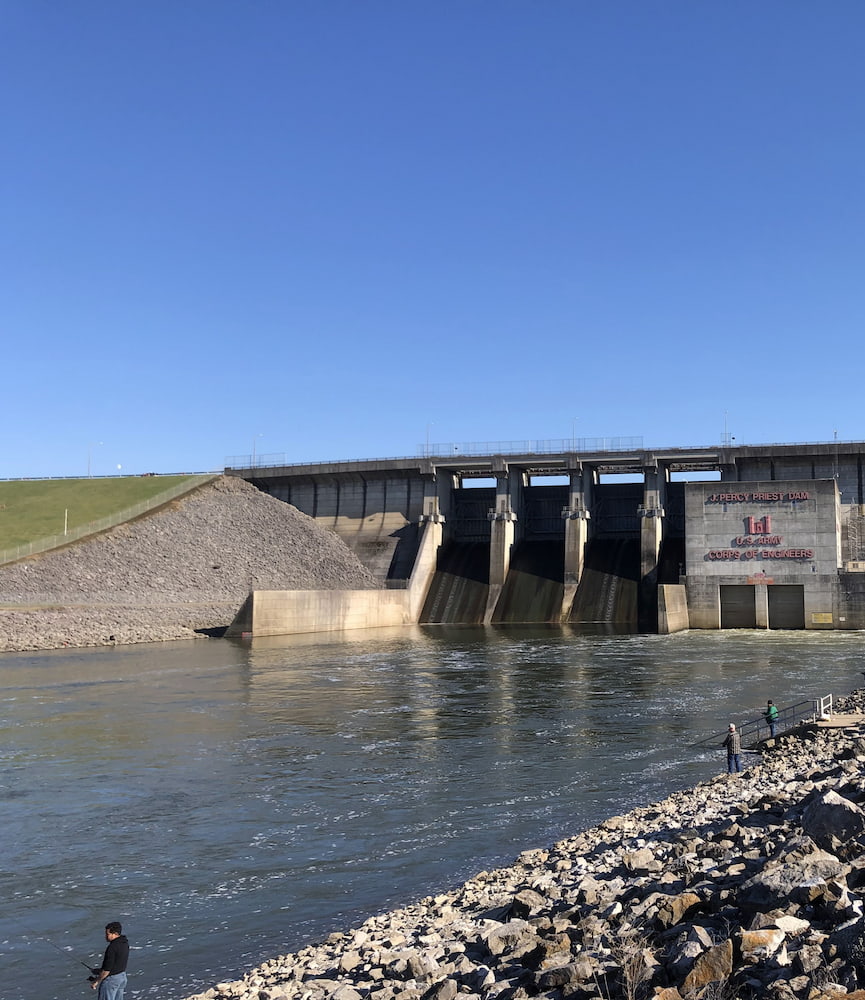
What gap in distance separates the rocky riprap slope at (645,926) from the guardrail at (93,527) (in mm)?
60725

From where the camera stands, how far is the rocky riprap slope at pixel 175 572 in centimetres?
5912

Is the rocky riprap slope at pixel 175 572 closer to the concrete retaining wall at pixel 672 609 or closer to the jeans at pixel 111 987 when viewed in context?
the concrete retaining wall at pixel 672 609

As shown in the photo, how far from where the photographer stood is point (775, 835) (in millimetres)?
12898

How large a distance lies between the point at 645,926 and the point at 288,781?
14.4 meters

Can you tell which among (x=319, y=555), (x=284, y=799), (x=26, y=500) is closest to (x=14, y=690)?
(x=284, y=799)

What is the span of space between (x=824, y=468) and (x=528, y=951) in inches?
2880

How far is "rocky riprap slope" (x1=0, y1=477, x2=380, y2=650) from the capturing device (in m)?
59.1

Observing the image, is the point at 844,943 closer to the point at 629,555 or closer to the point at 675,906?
the point at 675,906

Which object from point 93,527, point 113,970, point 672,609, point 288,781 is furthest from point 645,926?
point 93,527

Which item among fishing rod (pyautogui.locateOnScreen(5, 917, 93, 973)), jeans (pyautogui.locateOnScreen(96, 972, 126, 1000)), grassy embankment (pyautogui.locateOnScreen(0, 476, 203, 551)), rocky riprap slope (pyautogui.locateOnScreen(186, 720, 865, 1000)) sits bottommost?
fishing rod (pyautogui.locateOnScreen(5, 917, 93, 973))

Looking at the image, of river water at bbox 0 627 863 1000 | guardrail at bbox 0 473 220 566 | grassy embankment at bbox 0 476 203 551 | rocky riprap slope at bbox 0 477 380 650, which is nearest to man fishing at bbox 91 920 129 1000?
river water at bbox 0 627 863 1000

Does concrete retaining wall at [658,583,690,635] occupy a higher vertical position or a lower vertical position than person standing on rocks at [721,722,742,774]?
higher

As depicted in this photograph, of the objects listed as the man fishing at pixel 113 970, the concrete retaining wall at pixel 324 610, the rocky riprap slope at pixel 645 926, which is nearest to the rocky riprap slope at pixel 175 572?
the concrete retaining wall at pixel 324 610

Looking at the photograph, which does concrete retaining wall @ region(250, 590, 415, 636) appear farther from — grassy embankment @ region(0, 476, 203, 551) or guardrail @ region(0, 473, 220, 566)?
→ grassy embankment @ region(0, 476, 203, 551)
